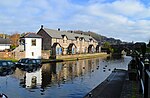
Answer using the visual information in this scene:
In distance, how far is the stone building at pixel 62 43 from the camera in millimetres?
82125

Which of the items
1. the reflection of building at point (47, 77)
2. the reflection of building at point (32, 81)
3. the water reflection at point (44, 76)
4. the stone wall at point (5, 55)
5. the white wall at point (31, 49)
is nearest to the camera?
the reflection of building at point (32, 81)

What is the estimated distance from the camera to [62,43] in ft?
301

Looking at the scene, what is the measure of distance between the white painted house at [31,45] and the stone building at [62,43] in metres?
7.35

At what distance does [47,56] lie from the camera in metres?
70.5

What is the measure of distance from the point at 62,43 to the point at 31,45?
26.8 meters

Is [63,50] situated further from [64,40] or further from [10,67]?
[10,67]

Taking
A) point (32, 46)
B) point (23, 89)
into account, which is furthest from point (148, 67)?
point (32, 46)

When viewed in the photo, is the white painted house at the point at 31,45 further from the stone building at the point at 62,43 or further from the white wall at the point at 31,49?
the stone building at the point at 62,43

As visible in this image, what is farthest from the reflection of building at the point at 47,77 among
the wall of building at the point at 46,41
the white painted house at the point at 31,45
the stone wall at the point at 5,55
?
the wall of building at the point at 46,41

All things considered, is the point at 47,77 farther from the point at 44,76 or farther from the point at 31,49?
the point at 31,49

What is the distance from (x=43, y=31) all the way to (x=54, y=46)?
6.57 m

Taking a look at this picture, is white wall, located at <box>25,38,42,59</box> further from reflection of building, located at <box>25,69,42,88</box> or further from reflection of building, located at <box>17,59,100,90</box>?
reflection of building, located at <box>25,69,42,88</box>

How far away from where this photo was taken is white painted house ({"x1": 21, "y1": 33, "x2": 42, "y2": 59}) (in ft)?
212

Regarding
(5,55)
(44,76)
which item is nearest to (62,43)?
(5,55)
